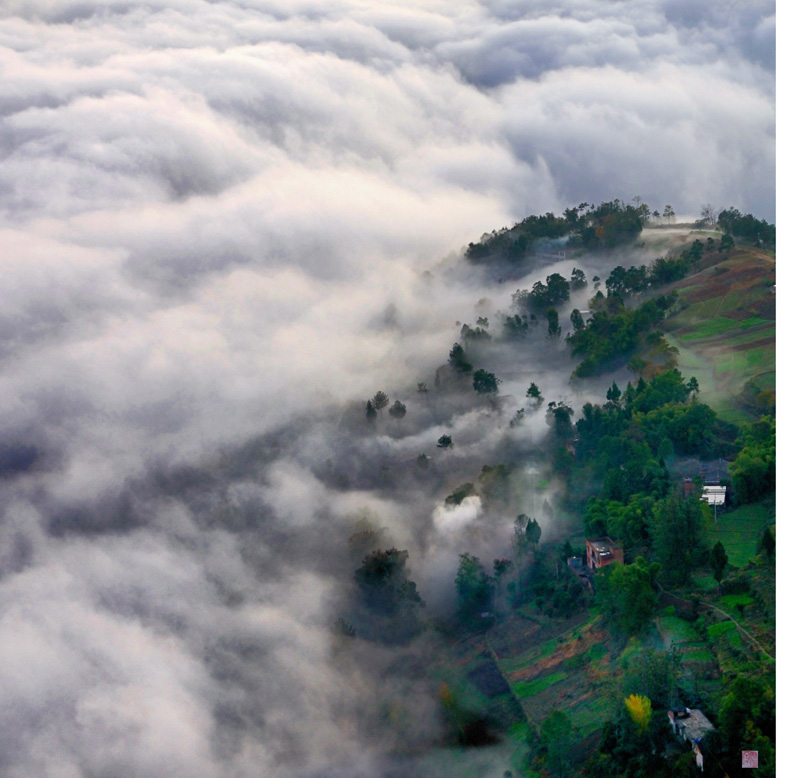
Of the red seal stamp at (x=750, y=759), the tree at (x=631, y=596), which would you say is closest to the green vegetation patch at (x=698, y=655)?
the tree at (x=631, y=596)

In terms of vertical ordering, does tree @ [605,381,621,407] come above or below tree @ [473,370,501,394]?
below

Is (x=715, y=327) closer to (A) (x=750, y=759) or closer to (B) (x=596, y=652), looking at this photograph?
(B) (x=596, y=652)

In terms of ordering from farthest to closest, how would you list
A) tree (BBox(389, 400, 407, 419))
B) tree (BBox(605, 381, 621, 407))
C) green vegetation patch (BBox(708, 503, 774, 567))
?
tree (BBox(389, 400, 407, 419)) < tree (BBox(605, 381, 621, 407)) < green vegetation patch (BBox(708, 503, 774, 567))

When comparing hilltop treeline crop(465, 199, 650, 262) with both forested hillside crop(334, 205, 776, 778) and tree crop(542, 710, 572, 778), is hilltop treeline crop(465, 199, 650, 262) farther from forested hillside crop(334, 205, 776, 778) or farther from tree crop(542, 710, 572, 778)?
tree crop(542, 710, 572, 778)

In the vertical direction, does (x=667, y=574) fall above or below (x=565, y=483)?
below

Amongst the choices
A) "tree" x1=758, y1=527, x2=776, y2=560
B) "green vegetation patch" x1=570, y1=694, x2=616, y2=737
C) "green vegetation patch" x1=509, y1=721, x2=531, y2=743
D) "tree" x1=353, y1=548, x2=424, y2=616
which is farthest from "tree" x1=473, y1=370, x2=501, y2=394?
"green vegetation patch" x1=570, y1=694, x2=616, y2=737
